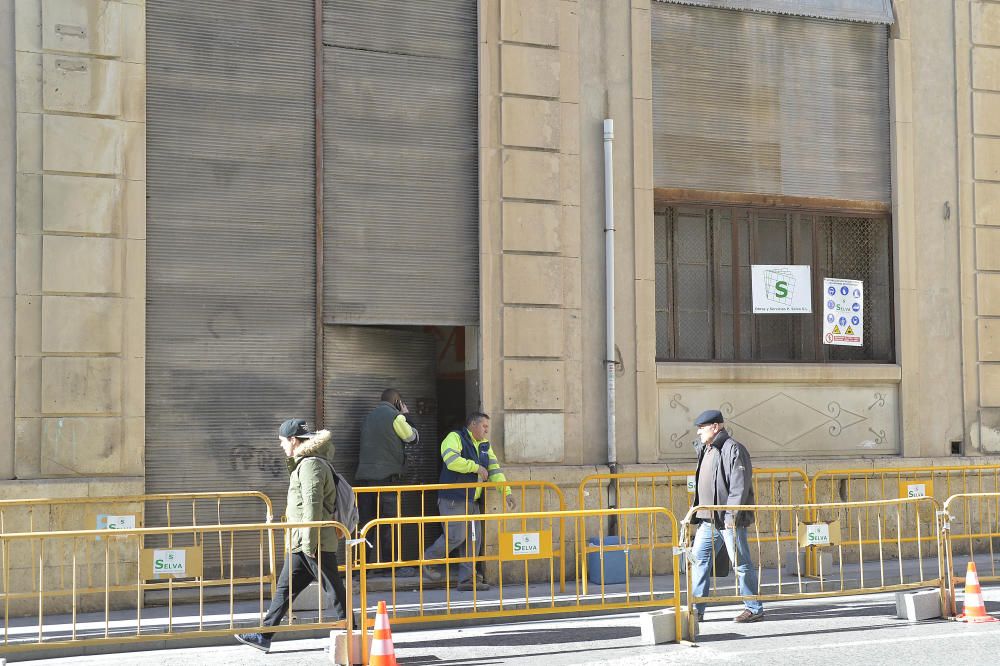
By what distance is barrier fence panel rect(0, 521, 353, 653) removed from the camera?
941 centimetres

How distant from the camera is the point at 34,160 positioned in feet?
38.6

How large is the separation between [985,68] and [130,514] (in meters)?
11.9

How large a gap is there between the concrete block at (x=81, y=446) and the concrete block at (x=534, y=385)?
4124 mm

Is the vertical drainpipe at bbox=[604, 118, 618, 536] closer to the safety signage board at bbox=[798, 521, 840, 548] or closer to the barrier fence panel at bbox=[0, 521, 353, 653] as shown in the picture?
the safety signage board at bbox=[798, 521, 840, 548]

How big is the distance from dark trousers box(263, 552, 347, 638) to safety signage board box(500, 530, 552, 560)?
6.04 ft

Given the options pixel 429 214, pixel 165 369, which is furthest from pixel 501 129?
pixel 165 369

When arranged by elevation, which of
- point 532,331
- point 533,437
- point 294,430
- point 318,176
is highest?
point 318,176

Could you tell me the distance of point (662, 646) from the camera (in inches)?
376

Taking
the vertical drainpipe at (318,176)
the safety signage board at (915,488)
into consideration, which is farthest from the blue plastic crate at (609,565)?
the safety signage board at (915,488)

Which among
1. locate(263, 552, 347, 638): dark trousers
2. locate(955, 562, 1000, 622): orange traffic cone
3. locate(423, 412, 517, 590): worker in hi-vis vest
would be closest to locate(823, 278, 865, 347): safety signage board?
locate(423, 412, 517, 590): worker in hi-vis vest

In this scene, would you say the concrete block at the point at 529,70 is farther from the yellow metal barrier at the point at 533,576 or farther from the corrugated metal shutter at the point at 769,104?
the yellow metal barrier at the point at 533,576

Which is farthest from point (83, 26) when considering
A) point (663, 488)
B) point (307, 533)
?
point (663, 488)

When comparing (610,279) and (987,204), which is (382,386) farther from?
(987,204)

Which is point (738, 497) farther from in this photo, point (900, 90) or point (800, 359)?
point (900, 90)
